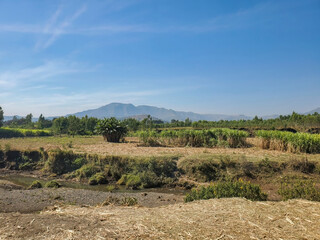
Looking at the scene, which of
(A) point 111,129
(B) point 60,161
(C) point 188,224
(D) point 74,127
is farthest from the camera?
(D) point 74,127

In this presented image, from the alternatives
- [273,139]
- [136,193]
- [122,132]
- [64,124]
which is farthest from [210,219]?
[64,124]

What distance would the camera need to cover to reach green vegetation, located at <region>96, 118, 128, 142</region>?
3154 cm

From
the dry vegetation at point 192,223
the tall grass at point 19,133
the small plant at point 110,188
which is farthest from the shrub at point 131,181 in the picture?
the tall grass at point 19,133

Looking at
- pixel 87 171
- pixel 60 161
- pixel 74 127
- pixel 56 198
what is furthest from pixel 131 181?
pixel 74 127

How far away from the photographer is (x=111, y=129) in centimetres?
3156

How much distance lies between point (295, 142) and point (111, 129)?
20924 mm

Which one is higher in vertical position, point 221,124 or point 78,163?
point 221,124

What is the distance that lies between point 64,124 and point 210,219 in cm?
5129

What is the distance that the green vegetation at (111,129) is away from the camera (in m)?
31.5

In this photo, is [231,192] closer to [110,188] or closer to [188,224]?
[188,224]

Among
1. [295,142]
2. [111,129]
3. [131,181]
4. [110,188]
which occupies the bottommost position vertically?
[110,188]

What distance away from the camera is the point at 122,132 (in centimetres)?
3209

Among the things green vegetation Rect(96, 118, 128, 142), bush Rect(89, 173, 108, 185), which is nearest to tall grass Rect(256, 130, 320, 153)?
bush Rect(89, 173, 108, 185)

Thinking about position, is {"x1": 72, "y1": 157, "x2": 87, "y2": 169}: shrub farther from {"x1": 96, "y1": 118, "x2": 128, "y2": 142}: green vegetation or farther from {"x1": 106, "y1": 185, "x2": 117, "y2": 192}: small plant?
{"x1": 96, "y1": 118, "x2": 128, "y2": 142}: green vegetation
